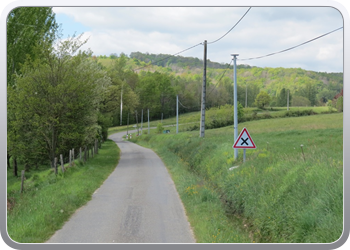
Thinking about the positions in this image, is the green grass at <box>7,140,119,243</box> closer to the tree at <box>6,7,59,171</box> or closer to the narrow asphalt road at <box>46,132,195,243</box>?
the narrow asphalt road at <box>46,132,195,243</box>

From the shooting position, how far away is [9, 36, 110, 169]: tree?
61.8ft

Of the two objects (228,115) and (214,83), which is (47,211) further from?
(228,115)

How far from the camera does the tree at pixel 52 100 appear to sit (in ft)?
61.8

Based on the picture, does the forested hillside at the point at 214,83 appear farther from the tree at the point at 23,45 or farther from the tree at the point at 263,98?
the tree at the point at 23,45

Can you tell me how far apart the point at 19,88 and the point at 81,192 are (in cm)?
875

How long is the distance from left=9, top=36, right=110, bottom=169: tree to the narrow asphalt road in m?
6.17

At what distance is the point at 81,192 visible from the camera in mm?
13102

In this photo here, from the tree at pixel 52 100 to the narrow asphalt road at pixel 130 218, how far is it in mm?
6170

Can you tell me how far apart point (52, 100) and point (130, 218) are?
1247 cm

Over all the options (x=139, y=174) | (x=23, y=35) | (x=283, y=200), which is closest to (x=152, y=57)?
(x=283, y=200)

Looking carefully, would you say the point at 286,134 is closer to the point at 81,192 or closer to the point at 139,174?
the point at 139,174

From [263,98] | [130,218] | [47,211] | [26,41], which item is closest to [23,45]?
[26,41]

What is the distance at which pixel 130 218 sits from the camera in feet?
30.1
